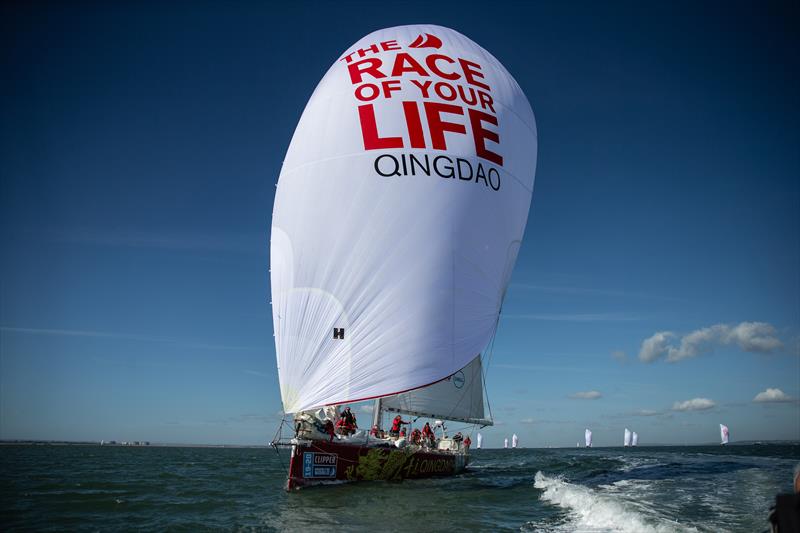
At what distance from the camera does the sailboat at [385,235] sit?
1358cm

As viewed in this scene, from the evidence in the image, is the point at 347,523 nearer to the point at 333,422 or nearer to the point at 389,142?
the point at 333,422

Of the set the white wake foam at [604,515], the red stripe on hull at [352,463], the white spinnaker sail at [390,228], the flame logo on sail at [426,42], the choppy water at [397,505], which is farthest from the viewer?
the flame logo on sail at [426,42]

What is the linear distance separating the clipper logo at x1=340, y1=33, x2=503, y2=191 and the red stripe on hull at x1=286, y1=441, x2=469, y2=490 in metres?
8.11

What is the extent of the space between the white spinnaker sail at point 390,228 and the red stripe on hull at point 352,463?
6.48 feet

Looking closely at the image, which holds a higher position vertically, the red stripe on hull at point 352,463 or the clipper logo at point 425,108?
the clipper logo at point 425,108

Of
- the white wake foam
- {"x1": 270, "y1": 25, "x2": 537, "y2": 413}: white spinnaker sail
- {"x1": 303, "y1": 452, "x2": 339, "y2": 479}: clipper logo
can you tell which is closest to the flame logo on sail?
{"x1": 270, "y1": 25, "x2": 537, "y2": 413}: white spinnaker sail

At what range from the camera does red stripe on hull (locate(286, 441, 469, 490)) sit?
14922mm

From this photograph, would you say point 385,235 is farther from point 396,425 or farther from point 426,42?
point 396,425

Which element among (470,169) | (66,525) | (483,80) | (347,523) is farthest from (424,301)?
(66,525)

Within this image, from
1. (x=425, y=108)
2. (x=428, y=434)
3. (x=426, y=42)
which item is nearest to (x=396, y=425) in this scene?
(x=428, y=434)

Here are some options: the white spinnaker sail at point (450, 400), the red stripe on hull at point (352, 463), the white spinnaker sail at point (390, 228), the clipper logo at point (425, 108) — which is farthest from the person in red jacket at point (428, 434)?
the clipper logo at point (425, 108)

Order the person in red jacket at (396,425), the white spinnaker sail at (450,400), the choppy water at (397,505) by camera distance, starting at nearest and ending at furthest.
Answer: the choppy water at (397,505) → the person in red jacket at (396,425) → the white spinnaker sail at (450,400)

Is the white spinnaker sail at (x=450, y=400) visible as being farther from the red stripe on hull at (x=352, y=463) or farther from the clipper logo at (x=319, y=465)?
the clipper logo at (x=319, y=465)

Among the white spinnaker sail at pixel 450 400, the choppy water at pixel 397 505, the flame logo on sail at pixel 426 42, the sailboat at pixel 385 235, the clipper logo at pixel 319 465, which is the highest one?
the flame logo on sail at pixel 426 42
